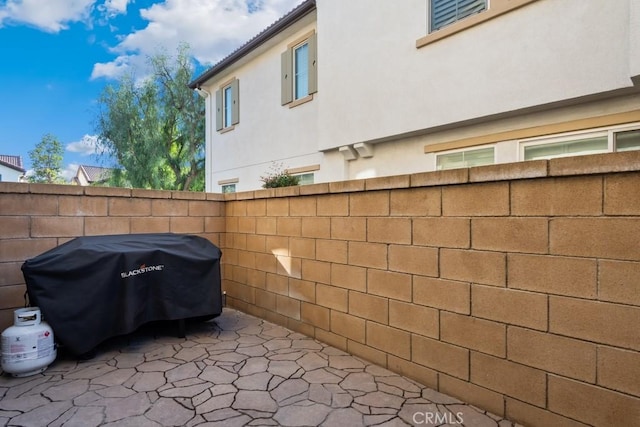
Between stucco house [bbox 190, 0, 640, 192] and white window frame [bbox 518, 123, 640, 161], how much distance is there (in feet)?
0.04

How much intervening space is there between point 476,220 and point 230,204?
3620 mm

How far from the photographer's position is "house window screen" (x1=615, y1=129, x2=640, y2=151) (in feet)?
13.3

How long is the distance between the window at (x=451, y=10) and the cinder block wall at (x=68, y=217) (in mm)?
4366

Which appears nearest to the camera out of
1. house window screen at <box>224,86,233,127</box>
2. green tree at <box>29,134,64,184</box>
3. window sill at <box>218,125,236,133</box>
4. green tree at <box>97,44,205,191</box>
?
window sill at <box>218,125,236,133</box>

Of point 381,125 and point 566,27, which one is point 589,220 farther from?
point 381,125

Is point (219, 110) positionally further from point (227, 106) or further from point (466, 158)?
point (466, 158)

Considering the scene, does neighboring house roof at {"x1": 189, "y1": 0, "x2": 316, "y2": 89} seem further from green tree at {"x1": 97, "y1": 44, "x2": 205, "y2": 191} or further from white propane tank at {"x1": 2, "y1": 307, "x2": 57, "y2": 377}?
white propane tank at {"x1": 2, "y1": 307, "x2": 57, "y2": 377}

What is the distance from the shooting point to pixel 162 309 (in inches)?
140

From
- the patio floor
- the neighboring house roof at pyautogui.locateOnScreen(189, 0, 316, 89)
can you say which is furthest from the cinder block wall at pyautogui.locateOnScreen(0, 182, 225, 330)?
the neighboring house roof at pyautogui.locateOnScreen(189, 0, 316, 89)

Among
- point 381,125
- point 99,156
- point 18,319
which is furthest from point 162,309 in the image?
point 99,156

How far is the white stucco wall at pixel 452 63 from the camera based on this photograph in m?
4.02

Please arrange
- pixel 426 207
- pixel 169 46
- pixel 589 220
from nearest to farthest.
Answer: pixel 589 220 < pixel 426 207 < pixel 169 46

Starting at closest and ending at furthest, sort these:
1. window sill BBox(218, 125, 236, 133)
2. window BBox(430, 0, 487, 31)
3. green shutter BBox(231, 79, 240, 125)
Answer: window BBox(430, 0, 487, 31)
green shutter BBox(231, 79, 240, 125)
window sill BBox(218, 125, 236, 133)

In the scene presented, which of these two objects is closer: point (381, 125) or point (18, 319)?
point (18, 319)
